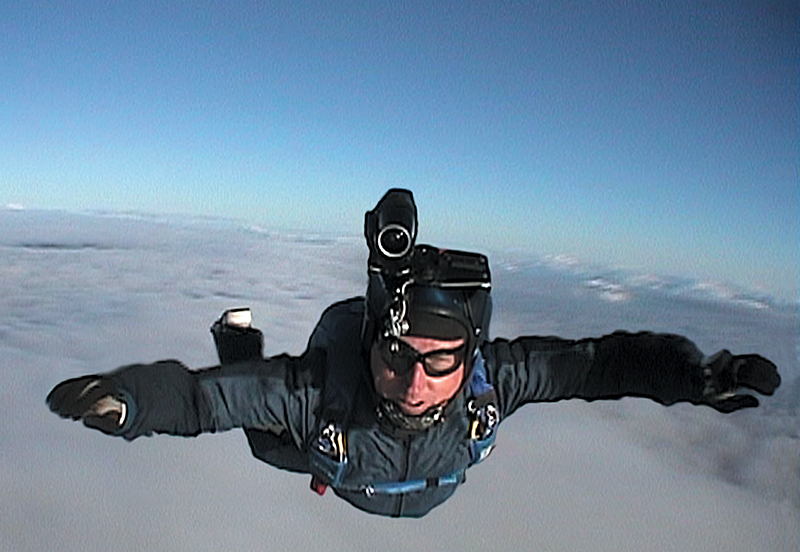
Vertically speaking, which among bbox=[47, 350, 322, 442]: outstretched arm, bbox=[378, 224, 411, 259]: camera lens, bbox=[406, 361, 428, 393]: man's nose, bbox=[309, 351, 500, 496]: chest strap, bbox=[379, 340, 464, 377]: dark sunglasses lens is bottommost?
bbox=[309, 351, 500, 496]: chest strap

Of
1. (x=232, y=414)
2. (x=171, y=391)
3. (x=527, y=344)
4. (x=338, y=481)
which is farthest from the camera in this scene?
(x=527, y=344)

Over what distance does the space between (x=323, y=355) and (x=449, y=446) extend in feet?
1.34

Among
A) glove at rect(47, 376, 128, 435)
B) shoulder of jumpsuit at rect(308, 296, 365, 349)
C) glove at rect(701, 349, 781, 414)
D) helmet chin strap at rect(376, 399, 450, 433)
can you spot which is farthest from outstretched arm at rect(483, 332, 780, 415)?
glove at rect(47, 376, 128, 435)

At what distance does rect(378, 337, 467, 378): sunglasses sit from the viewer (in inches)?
51.9

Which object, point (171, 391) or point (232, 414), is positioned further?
point (232, 414)

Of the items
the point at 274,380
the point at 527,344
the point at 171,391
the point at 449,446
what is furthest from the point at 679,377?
the point at 171,391

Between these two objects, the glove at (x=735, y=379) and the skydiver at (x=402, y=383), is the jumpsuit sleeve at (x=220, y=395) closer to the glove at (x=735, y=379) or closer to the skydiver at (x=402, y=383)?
the skydiver at (x=402, y=383)

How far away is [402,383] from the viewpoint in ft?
4.42

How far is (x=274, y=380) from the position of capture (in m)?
1.43

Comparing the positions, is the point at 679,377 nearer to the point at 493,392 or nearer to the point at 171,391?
the point at 493,392

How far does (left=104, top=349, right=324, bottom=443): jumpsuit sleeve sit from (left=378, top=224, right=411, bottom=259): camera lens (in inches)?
15.9

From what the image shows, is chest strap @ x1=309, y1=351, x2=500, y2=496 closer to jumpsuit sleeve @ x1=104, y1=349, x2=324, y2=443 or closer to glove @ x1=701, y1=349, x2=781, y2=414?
jumpsuit sleeve @ x1=104, y1=349, x2=324, y2=443

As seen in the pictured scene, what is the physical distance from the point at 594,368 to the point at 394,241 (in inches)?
27.8

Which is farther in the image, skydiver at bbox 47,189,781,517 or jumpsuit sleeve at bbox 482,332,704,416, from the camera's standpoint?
jumpsuit sleeve at bbox 482,332,704,416
